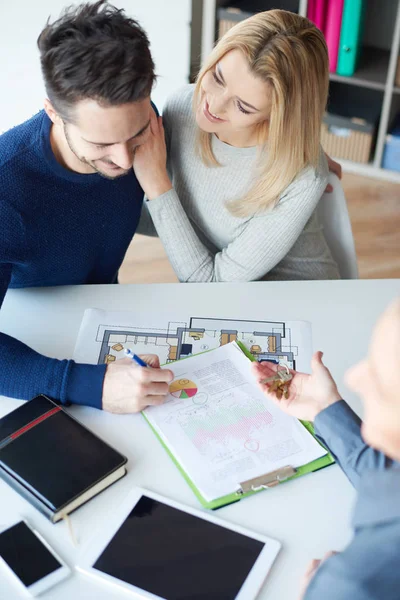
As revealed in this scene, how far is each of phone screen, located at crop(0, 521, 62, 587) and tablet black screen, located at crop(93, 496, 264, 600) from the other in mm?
69

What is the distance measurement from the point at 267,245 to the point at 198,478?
597 millimetres

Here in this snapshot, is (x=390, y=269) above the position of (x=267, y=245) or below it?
below

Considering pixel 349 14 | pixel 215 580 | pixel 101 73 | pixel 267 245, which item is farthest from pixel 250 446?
pixel 349 14

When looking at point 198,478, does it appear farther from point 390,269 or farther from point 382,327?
point 390,269

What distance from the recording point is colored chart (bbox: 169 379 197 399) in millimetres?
1131

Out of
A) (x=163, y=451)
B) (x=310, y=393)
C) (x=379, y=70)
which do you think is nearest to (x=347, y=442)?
(x=310, y=393)

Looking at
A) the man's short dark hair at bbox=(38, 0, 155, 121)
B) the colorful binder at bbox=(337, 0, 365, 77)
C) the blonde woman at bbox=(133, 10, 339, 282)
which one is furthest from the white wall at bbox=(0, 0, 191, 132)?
the man's short dark hair at bbox=(38, 0, 155, 121)

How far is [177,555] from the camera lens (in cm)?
89

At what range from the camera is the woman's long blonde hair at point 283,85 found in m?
1.29

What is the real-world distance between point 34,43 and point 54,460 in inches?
A: 94.0

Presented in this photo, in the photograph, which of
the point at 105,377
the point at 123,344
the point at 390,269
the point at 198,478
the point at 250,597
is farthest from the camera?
the point at 390,269

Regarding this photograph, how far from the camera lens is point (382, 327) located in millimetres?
715

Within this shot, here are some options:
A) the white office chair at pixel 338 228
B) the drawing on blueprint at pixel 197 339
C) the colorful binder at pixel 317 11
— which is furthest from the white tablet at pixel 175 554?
the colorful binder at pixel 317 11

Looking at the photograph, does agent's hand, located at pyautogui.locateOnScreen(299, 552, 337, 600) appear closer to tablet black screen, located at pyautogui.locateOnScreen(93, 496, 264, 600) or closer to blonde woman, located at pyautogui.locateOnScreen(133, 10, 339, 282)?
tablet black screen, located at pyautogui.locateOnScreen(93, 496, 264, 600)
